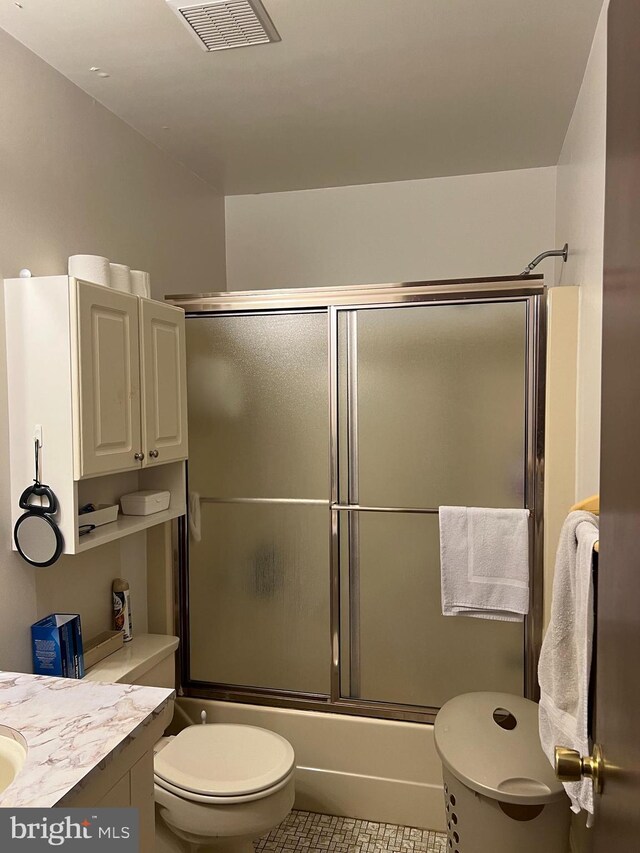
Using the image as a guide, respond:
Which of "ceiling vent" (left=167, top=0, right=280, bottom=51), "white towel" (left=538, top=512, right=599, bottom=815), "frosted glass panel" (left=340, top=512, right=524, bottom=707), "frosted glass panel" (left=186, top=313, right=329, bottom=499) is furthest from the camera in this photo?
"frosted glass panel" (left=186, top=313, right=329, bottom=499)

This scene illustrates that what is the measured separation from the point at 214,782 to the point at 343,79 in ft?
6.98

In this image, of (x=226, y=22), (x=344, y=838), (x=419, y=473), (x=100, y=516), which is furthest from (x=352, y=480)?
(x=226, y=22)

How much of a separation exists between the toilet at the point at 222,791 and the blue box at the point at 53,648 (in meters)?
0.39

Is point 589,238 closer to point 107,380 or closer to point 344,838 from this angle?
point 107,380

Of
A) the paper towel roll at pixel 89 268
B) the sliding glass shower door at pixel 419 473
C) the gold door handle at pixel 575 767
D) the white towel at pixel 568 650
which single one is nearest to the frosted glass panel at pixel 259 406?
the sliding glass shower door at pixel 419 473

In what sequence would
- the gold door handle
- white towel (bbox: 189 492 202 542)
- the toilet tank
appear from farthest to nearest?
1. white towel (bbox: 189 492 202 542)
2. the toilet tank
3. the gold door handle

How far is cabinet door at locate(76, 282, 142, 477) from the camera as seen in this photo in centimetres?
172

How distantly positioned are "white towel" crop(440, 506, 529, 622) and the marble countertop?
3.73 ft

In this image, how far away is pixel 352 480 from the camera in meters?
2.39

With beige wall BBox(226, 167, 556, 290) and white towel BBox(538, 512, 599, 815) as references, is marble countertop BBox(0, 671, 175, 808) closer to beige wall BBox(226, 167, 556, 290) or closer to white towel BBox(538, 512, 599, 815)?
white towel BBox(538, 512, 599, 815)

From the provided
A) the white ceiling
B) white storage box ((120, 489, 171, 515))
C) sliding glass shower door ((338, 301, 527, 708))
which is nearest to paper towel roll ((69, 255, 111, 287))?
the white ceiling

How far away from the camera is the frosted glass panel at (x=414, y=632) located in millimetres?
2301

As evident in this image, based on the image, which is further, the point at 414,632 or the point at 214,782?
the point at 414,632

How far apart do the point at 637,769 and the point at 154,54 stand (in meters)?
2.06
